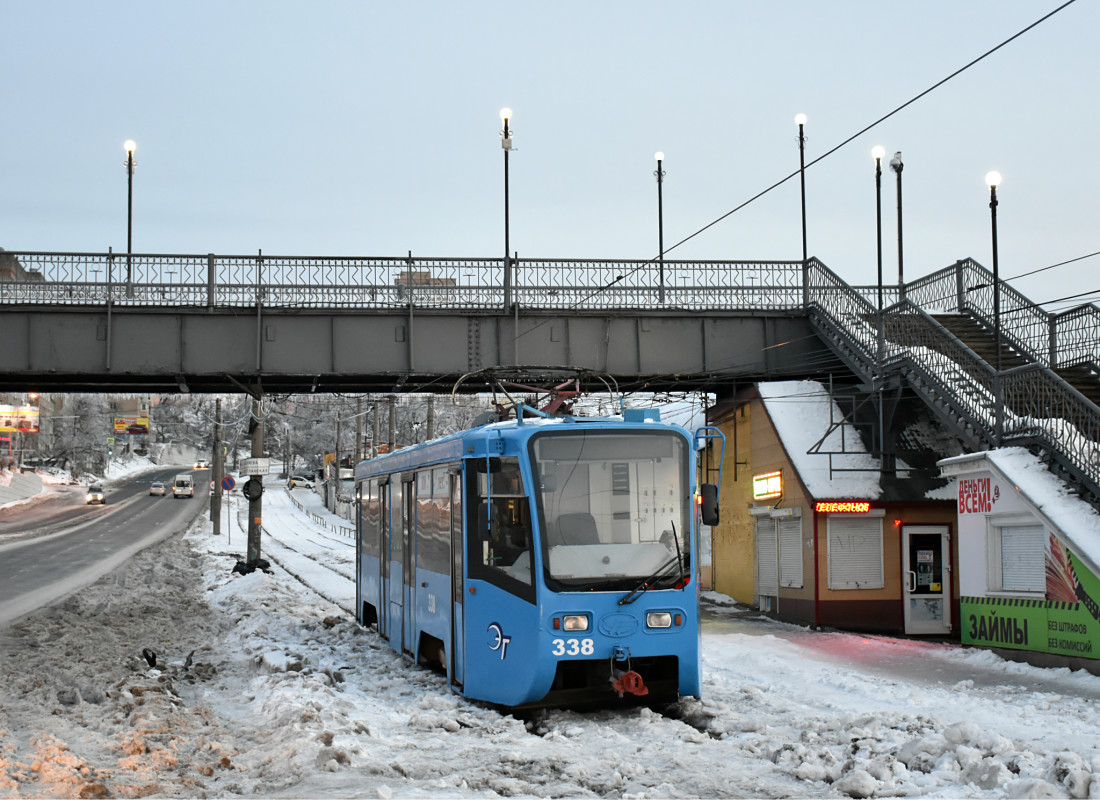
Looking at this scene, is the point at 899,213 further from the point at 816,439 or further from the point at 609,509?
the point at 609,509

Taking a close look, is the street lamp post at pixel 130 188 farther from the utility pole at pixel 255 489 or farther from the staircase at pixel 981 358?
the staircase at pixel 981 358

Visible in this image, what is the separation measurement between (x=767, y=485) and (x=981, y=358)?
6453 mm

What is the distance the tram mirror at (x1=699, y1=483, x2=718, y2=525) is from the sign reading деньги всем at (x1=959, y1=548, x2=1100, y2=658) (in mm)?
6111

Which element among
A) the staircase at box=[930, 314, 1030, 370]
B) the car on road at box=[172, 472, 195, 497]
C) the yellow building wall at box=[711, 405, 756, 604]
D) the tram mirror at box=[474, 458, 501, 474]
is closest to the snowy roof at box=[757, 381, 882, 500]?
the yellow building wall at box=[711, 405, 756, 604]

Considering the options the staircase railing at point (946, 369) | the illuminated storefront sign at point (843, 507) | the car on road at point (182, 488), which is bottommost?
the car on road at point (182, 488)

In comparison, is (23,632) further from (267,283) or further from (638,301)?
(638,301)

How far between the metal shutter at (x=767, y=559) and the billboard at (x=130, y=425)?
120 metres

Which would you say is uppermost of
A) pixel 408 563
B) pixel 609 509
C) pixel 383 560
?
pixel 609 509

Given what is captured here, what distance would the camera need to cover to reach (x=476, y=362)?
26.3 metres

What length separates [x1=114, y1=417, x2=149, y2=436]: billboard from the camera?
13800 cm

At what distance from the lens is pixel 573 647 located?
1080 centimetres

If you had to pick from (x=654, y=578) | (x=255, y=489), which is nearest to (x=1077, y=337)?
(x=654, y=578)

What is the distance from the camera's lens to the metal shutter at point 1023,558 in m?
15.9

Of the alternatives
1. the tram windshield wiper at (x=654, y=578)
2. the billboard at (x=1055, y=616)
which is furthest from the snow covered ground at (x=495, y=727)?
the tram windshield wiper at (x=654, y=578)
